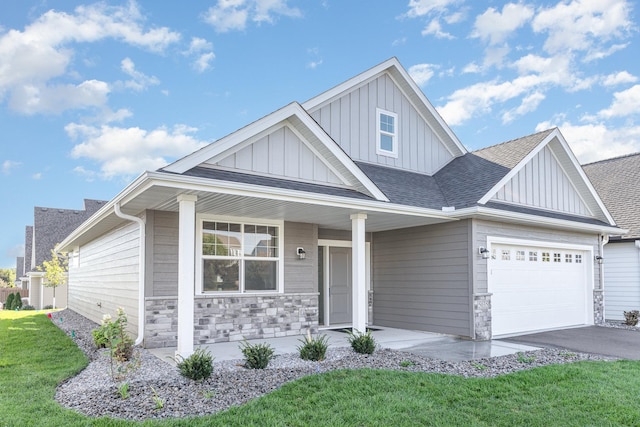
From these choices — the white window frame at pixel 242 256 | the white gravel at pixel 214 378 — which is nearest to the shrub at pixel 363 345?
the white gravel at pixel 214 378

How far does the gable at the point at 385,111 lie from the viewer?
1087 centimetres

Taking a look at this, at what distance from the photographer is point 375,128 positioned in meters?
11.5

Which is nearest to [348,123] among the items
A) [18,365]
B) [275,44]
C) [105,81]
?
[275,44]

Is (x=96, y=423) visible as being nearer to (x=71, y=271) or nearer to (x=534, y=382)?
(x=534, y=382)

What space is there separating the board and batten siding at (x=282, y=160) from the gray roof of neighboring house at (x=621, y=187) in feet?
35.9

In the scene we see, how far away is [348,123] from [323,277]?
3860 millimetres

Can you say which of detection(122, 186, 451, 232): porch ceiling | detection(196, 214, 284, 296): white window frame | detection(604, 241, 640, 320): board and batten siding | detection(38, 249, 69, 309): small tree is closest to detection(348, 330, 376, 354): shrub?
detection(122, 186, 451, 232): porch ceiling

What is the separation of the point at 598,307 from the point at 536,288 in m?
3.13

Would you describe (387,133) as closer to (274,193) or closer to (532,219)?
(532,219)

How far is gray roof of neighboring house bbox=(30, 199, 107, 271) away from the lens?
25.2m

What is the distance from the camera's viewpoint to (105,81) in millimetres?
16047

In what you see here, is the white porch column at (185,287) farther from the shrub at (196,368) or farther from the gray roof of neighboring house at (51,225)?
the gray roof of neighboring house at (51,225)

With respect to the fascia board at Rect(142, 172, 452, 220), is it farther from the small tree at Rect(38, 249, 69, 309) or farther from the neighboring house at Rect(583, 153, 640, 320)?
the small tree at Rect(38, 249, 69, 309)

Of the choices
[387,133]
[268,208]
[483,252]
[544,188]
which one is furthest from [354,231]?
[544,188]
